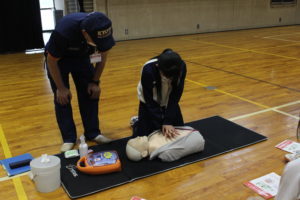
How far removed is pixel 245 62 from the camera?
5.59m

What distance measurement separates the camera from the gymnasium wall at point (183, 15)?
8.15 meters

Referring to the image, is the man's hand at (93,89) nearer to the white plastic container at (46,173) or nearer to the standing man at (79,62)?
the standing man at (79,62)

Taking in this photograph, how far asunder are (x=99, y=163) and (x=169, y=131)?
22.7 inches

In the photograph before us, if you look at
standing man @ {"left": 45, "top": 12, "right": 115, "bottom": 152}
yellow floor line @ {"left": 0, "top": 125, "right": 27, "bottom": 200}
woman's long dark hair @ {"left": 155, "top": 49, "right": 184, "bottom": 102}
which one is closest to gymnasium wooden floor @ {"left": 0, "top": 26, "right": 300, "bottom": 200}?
yellow floor line @ {"left": 0, "top": 125, "right": 27, "bottom": 200}

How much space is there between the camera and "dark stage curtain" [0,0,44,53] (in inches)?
250

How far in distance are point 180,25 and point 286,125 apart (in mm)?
6444

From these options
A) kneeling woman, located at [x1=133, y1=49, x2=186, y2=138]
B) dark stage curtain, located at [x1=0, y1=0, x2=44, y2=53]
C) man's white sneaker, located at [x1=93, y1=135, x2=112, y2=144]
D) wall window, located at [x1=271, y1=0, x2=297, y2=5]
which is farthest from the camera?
wall window, located at [x1=271, y1=0, x2=297, y2=5]

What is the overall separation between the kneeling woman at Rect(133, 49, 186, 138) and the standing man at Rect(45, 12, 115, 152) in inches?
14.0

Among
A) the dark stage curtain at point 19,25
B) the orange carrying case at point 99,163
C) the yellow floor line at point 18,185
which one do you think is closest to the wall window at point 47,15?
the dark stage curtain at point 19,25

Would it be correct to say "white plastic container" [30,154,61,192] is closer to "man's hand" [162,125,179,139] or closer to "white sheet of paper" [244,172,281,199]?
"man's hand" [162,125,179,139]

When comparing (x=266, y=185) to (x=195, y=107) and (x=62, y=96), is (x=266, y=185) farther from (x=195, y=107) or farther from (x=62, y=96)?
(x=62, y=96)

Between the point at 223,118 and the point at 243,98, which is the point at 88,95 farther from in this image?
the point at 243,98

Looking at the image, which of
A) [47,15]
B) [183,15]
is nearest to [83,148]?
[183,15]

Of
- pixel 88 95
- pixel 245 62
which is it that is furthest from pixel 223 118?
pixel 245 62
